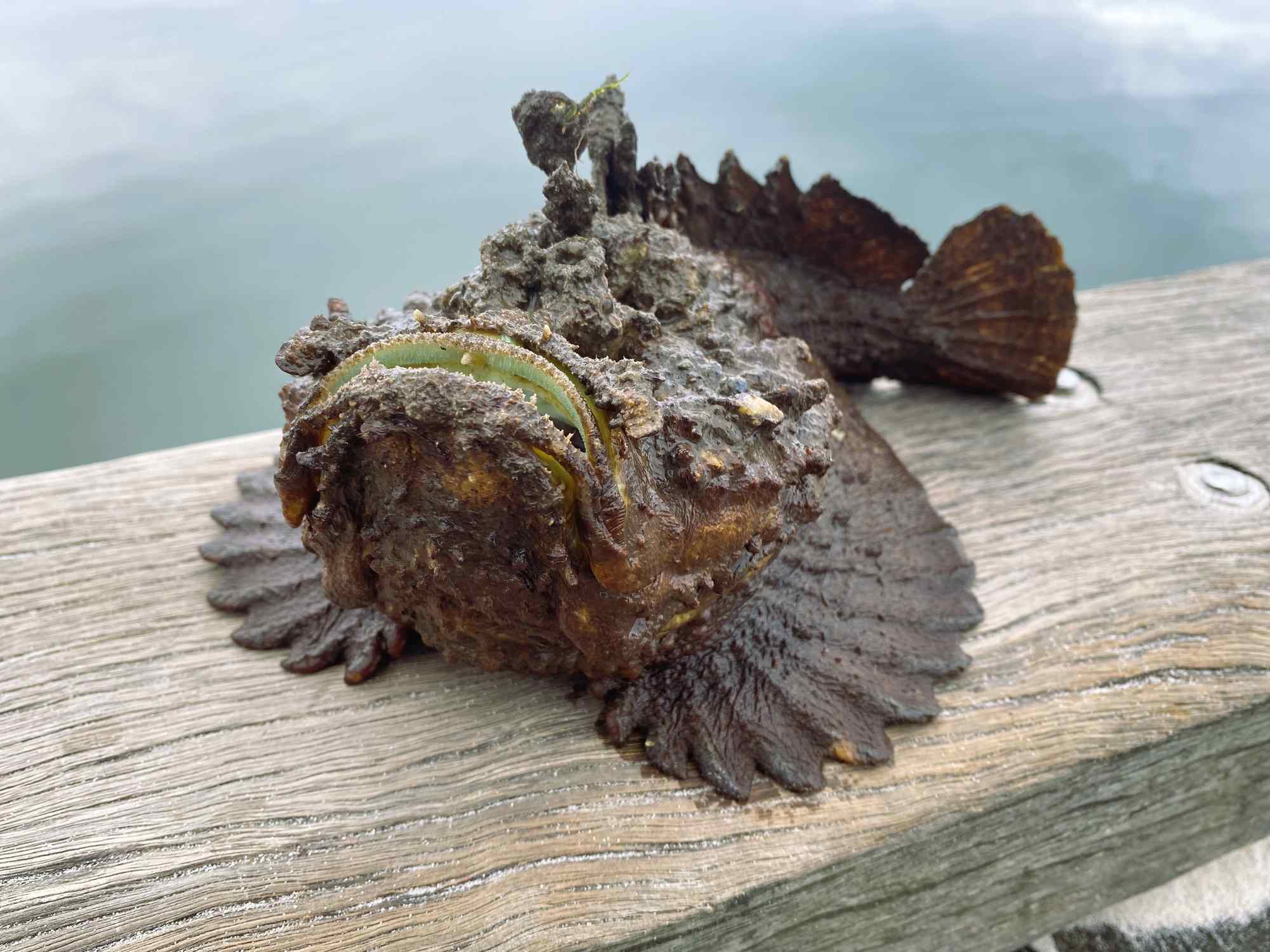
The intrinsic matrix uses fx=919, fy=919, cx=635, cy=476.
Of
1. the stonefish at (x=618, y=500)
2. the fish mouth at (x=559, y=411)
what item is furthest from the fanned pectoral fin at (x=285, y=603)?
the fish mouth at (x=559, y=411)

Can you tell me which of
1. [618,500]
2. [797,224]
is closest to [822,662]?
[618,500]

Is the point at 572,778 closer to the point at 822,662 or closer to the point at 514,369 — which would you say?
the point at 822,662

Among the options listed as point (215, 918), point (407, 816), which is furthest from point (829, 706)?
point (215, 918)

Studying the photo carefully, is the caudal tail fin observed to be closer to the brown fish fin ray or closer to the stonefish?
the brown fish fin ray

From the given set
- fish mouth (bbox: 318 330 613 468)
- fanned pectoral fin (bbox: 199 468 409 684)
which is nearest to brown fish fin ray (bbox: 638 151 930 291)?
fish mouth (bbox: 318 330 613 468)

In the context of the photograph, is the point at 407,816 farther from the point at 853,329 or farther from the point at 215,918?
the point at 853,329

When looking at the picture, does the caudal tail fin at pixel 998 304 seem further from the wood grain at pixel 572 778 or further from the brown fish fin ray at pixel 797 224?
the wood grain at pixel 572 778
